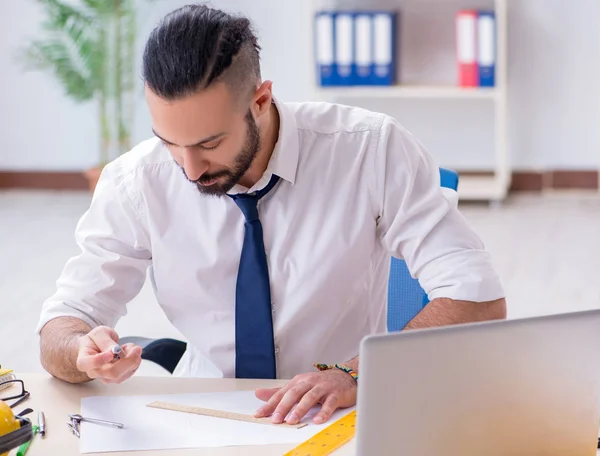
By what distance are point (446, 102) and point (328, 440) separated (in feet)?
14.6

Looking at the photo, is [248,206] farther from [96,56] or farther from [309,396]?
[96,56]

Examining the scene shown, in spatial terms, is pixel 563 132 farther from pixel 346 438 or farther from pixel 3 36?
pixel 346 438

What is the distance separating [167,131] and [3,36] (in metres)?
4.51

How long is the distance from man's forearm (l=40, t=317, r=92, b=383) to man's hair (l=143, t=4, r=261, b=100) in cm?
44

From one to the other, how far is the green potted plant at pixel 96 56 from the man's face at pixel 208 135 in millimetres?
3811

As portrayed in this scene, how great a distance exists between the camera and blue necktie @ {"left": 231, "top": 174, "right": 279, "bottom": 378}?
1.75 m

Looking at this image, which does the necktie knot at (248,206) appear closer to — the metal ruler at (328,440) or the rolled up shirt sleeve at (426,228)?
the rolled up shirt sleeve at (426,228)

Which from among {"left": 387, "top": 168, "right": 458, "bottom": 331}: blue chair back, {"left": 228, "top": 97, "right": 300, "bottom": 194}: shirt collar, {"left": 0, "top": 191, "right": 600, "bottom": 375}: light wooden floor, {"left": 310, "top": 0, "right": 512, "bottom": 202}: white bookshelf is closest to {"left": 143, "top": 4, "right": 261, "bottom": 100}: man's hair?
{"left": 228, "top": 97, "right": 300, "bottom": 194}: shirt collar

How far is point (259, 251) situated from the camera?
175 cm

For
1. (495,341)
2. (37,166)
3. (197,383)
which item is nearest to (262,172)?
(197,383)

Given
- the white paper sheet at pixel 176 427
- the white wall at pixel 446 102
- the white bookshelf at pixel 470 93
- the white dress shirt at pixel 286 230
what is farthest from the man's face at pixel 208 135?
the white wall at pixel 446 102

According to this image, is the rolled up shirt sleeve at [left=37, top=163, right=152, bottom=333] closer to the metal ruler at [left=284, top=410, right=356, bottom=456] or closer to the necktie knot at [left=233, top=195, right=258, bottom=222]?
the necktie knot at [left=233, top=195, right=258, bottom=222]

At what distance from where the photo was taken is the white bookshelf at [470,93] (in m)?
5.26

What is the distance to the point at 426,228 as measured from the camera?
1.73 metres
